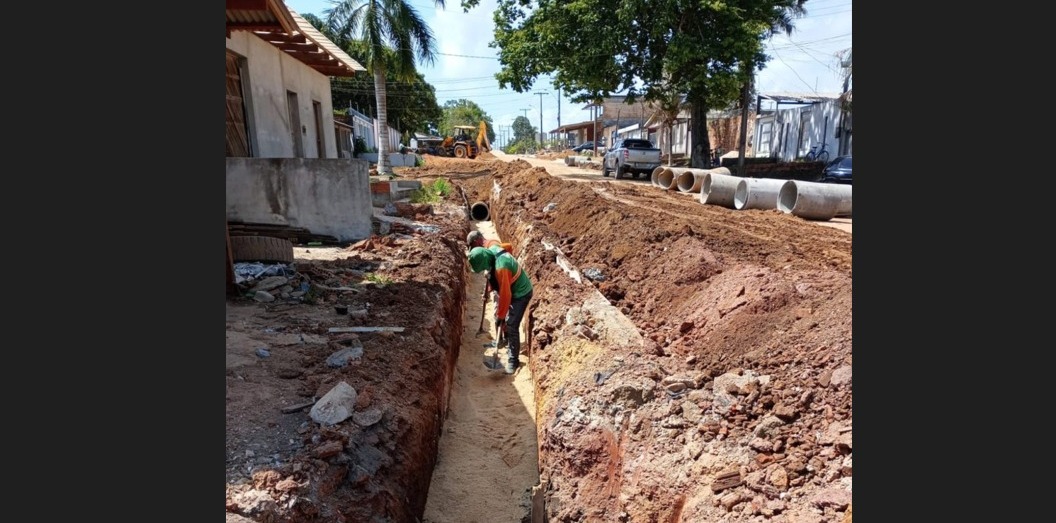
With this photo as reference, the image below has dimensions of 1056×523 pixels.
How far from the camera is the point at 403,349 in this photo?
585 cm

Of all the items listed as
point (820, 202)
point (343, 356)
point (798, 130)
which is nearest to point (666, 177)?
point (820, 202)

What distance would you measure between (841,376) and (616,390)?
1.64m

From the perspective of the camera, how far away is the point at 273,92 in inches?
503

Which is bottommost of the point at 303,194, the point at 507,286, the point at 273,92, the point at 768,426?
the point at 768,426

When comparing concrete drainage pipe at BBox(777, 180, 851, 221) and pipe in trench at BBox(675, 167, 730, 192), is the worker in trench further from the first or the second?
pipe in trench at BBox(675, 167, 730, 192)

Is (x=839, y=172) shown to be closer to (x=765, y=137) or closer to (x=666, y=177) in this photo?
(x=666, y=177)

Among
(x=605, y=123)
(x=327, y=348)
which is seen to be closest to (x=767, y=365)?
(x=327, y=348)

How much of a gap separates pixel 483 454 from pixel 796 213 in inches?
424

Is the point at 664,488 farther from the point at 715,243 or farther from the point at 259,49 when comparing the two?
the point at 259,49

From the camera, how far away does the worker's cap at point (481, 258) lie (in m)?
7.29

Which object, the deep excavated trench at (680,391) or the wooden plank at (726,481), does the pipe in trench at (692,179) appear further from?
the wooden plank at (726,481)

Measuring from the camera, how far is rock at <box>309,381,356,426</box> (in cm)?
431

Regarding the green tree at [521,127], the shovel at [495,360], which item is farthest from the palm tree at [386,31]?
the green tree at [521,127]

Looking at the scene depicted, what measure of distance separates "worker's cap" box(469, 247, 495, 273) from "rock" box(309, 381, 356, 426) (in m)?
2.91
